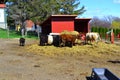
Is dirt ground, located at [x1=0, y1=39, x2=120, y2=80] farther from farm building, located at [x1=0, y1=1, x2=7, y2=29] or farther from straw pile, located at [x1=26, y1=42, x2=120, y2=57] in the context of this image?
farm building, located at [x1=0, y1=1, x2=7, y2=29]

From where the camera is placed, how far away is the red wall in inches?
1084

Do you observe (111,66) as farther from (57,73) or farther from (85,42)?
(85,42)

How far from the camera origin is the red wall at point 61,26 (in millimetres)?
27531

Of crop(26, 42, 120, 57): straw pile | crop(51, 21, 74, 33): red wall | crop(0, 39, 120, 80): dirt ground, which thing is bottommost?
crop(0, 39, 120, 80): dirt ground

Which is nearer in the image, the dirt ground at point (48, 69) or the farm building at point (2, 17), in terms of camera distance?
the dirt ground at point (48, 69)

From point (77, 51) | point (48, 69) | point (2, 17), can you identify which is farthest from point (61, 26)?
point (2, 17)

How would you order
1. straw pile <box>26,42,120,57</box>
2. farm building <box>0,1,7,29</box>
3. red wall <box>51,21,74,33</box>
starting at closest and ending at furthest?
straw pile <box>26,42,120,57</box>
red wall <box>51,21,74,33</box>
farm building <box>0,1,7,29</box>

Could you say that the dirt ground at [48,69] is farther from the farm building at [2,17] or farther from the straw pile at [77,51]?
the farm building at [2,17]

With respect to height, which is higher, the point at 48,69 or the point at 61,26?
the point at 61,26

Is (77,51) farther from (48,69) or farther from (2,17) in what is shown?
(2,17)

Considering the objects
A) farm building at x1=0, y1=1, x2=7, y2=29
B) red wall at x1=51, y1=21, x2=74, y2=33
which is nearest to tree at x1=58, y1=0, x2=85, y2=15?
farm building at x1=0, y1=1, x2=7, y2=29

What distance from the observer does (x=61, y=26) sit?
1090 inches

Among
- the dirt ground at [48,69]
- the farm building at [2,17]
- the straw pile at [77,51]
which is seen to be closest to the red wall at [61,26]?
the straw pile at [77,51]

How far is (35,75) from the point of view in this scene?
508 inches
